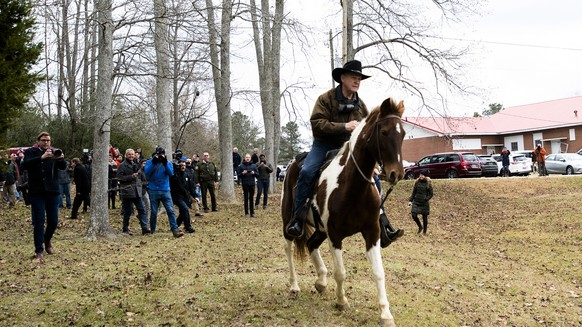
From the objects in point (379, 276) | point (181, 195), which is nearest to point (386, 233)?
point (379, 276)

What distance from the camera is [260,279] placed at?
7910mm

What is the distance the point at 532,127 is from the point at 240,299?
1944 inches

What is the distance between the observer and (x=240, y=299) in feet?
22.3

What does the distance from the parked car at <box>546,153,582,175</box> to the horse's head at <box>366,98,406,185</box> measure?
3077 centimetres

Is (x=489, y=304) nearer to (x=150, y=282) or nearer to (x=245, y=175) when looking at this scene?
(x=150, y=282)

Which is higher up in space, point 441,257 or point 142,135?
point 142,135

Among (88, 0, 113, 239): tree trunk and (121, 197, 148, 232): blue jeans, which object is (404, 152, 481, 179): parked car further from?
(88, 0, 113, 239): tree trunk

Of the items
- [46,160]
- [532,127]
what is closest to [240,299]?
[46,160]

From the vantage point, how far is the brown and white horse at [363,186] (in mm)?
5238

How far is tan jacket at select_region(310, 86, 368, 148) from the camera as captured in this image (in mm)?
6372

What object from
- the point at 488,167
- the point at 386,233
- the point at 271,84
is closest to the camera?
the point at 386,233

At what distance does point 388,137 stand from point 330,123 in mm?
1248

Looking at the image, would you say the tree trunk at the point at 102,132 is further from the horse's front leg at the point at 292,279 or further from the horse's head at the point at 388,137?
the horse's head at the point at 388,137

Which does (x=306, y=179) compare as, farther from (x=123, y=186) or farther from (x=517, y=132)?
(x=517, y=132)
